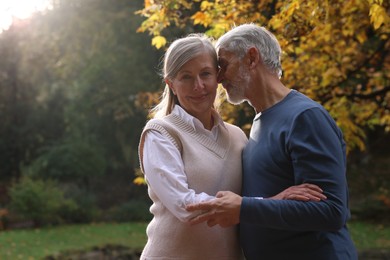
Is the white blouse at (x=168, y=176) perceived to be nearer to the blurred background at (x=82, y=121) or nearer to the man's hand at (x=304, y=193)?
the man's hand at (x=304, y=193)

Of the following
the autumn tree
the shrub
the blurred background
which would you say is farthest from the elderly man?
the shrub

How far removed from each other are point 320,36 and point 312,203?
4172mm

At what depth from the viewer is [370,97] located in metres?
6.14

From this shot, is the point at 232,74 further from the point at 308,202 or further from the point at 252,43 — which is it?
the point at 308,202

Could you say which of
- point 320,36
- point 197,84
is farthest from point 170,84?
point 320,36

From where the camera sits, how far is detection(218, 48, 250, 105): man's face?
238cm

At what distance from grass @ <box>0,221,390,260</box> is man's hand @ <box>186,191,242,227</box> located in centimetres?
902

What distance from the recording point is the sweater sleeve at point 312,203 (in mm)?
2059

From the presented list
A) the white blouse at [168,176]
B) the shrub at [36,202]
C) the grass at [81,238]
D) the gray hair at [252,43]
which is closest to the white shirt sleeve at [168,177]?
the white blouse at [168,176]

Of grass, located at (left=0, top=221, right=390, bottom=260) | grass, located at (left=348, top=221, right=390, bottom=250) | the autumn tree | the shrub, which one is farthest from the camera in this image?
the shrub

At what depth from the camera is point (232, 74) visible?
2.40 m

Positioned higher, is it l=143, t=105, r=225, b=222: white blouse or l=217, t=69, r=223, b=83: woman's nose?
l=217, t=69, r=223, b=83: woman's nose

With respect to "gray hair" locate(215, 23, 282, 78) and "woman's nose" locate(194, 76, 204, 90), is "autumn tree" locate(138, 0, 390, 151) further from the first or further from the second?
"woman's nose" locate(194, 76, 204, 90)

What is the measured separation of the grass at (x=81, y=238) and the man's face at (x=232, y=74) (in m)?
8.87
